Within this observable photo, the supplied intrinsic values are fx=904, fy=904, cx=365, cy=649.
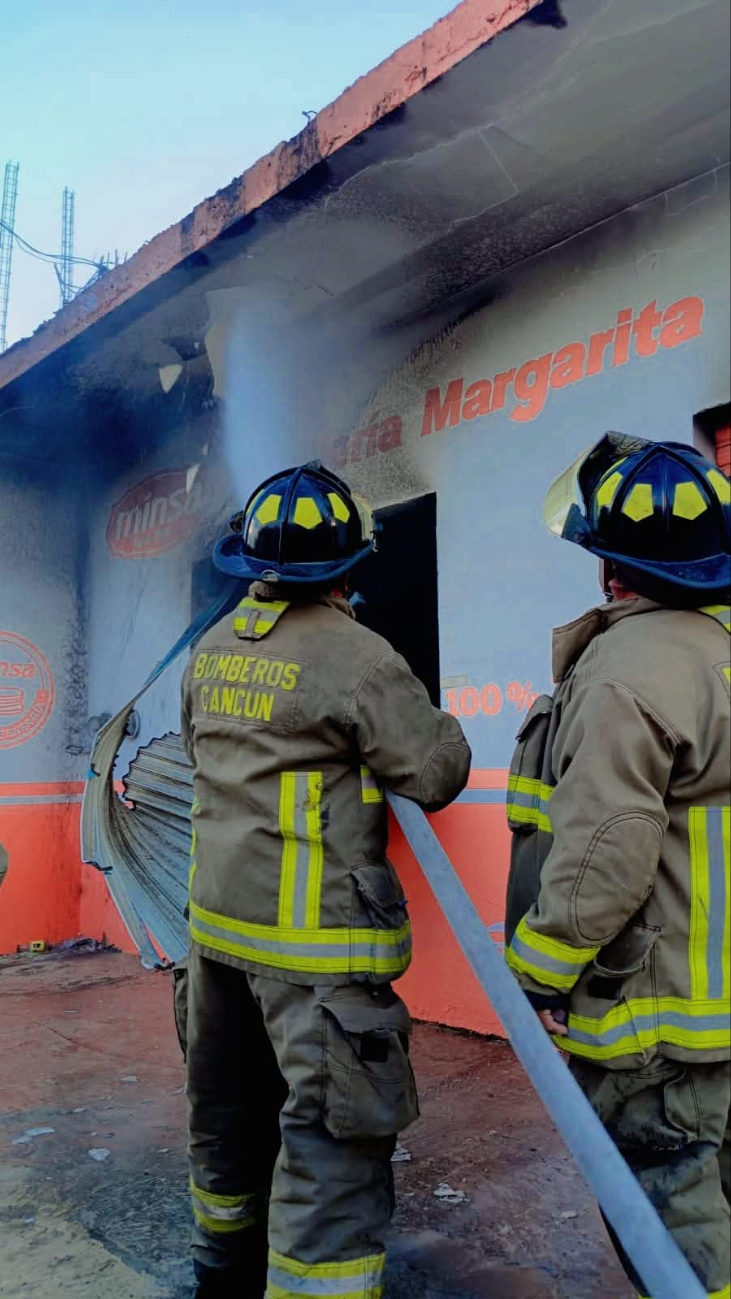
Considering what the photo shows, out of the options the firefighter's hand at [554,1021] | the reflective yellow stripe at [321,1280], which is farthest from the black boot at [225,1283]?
the firefighter's hand at [554,1021]

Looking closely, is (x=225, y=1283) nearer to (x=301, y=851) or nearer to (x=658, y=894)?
(x=301, y=851)

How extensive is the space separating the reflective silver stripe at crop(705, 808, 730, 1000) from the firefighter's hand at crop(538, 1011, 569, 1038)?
0.29 m

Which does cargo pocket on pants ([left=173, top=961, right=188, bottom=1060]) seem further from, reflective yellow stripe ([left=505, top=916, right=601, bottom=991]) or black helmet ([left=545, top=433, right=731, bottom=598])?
black helmet ([left=545, top=433, right=731, bottom=598])

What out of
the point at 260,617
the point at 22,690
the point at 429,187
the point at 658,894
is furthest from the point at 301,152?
the point at 22,690

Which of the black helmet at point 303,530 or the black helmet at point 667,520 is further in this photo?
the black helmet at point 303,530

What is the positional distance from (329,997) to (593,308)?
110 inches

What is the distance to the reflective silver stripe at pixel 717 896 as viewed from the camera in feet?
5.53

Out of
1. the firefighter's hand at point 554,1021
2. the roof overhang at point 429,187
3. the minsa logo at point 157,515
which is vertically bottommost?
the firefighter's hand at point 554,1021

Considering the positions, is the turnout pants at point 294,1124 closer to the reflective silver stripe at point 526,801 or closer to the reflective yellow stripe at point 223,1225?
the reflective yellow stripe at point 223,1225

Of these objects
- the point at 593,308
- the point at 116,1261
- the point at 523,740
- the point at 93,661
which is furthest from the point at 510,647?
the point at 93,661

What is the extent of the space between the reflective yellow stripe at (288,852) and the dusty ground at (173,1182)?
1.08 m

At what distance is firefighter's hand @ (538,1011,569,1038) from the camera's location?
179 cm

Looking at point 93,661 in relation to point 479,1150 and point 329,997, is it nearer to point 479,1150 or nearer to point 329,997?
point 479,1150

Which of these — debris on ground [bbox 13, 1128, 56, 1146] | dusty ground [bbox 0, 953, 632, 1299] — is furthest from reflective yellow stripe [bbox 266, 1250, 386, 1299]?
debris on ground [bbox 13, 1128, 56, 1146]
